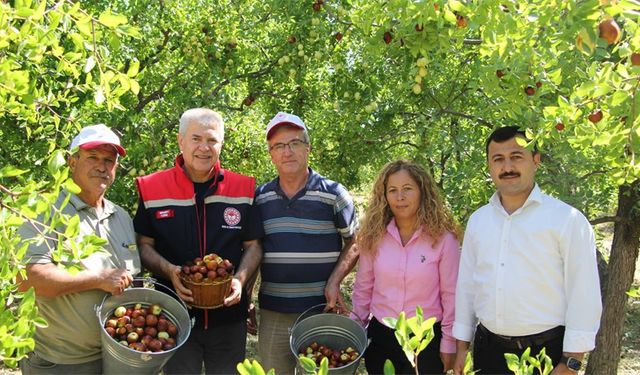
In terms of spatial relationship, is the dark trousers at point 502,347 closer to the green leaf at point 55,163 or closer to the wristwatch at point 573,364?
the wristwatch at point 573,364

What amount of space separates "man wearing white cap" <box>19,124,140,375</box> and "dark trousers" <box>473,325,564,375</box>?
5.48 ft

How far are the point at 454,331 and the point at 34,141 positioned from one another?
3.52 metres

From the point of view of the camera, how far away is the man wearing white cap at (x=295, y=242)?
11.0 feet

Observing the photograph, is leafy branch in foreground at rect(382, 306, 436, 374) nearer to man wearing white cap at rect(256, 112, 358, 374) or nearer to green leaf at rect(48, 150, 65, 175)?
green leaf at rect(48, 150, 65, 175)

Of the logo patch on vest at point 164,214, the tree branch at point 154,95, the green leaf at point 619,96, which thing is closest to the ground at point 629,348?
the tree branch at point 154,95

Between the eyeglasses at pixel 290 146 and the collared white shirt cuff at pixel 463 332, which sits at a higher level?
the eyeglasses at pixel 290 146

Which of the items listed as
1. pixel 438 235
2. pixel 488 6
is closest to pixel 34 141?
pixel 438 235

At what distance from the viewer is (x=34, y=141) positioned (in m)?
4.84

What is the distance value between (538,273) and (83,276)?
198cm

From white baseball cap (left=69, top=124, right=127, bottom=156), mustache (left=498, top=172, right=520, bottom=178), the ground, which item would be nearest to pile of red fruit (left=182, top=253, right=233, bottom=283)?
white baseball cap (left=69, top=124, right=127, bottom=156)

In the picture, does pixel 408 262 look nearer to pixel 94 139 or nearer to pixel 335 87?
pixel 94 139

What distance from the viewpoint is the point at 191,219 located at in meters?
3.24

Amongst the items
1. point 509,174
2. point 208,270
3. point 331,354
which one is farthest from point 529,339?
point 208,270

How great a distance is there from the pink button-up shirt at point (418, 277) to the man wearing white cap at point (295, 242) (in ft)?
0.78
